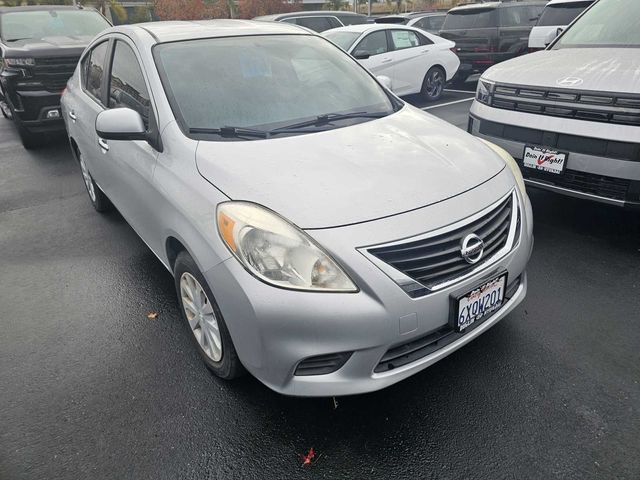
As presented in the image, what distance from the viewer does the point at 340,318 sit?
5.92 ft

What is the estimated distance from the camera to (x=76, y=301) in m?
3.24

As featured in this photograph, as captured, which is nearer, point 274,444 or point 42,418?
point 274,444

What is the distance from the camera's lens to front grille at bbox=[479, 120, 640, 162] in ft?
10.2

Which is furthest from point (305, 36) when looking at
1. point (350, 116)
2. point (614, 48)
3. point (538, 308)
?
point (614, 48)

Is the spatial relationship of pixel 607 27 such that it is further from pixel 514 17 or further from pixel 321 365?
pixel 514 17

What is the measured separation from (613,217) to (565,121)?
1.10 meters

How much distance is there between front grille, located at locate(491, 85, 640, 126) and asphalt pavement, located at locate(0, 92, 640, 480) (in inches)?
38.2

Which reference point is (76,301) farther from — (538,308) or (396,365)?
(538,308)

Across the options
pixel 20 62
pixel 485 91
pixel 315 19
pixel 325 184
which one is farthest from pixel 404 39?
pixel 325 184

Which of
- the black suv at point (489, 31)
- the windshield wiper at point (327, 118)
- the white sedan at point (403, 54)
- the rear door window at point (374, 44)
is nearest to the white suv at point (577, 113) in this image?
the windshield wiper at point (327, 118)

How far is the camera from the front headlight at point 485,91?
4.04 metres

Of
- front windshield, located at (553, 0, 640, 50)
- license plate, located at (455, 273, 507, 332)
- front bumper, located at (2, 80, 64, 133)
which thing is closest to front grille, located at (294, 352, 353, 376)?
license plate, located at (455, 273, 507, 332)

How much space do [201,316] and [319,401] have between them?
0.72m

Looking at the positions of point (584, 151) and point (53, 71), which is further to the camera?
point (53, 71)
